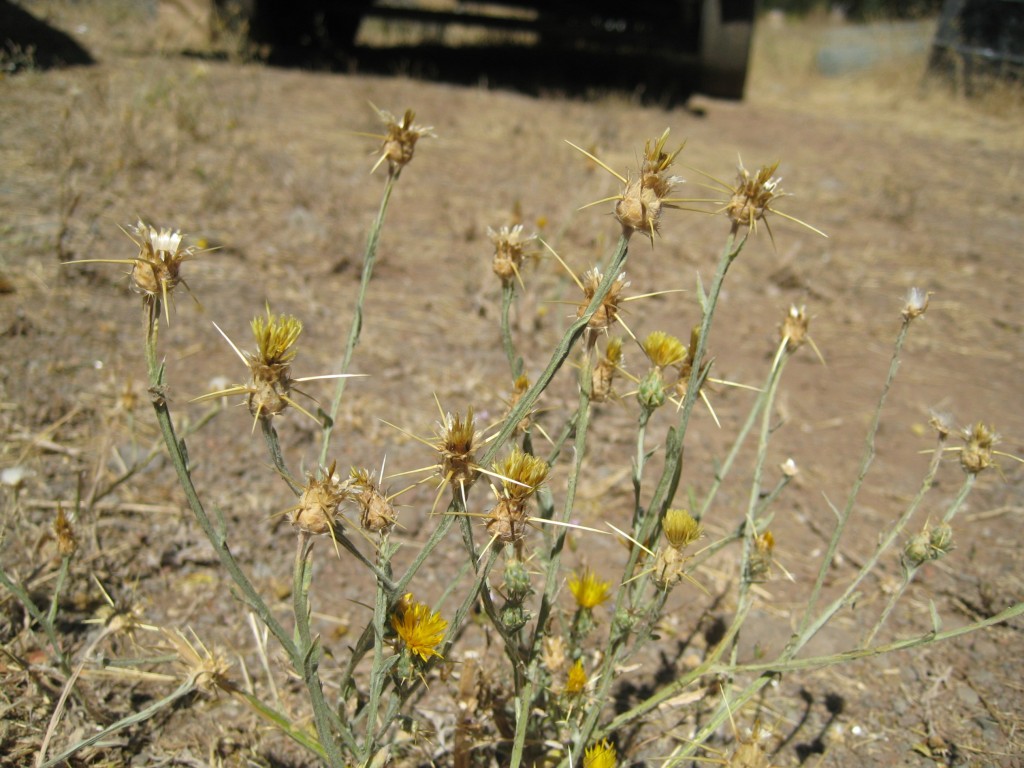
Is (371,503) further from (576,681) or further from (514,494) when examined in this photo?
(576,681)

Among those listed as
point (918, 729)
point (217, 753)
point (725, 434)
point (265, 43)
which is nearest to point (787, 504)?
point (725, 434)

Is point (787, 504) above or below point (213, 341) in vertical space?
below

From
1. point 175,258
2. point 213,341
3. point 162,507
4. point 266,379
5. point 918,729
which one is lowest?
point 918,729

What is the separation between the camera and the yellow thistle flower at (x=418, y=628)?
1.12 meters

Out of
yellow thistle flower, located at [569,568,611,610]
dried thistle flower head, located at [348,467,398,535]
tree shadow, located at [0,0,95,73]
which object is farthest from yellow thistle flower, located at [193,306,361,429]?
tree shadow, located at [0,0,95,73]

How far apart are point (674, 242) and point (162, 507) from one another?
278 centimetres

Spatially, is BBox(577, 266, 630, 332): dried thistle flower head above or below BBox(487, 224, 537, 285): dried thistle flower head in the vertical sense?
below

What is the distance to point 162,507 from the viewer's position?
83.1 inches

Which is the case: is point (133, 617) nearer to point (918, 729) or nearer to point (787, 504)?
point (918, 729)

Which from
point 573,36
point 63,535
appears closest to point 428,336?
point 63,535

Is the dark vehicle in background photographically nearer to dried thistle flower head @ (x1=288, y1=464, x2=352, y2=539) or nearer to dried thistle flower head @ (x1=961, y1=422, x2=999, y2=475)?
dried thistle flower head @ (x1=961, y1=422, x2=999, y2=475)

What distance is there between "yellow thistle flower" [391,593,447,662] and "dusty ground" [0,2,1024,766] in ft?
0.73

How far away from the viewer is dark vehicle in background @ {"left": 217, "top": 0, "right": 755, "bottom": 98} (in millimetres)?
6758

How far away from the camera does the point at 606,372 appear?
128cm
